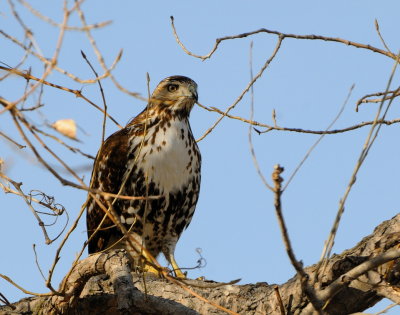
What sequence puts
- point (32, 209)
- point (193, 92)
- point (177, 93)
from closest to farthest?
point (32, 209) < point (193, 92) < point (177, 93)

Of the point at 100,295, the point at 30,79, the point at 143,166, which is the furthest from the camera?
the point at 143,166

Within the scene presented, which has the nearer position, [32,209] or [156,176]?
[32,209]

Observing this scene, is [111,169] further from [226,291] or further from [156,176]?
[226,291]

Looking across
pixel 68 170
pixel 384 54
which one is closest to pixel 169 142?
pixel 384 54

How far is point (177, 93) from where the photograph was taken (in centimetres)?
634

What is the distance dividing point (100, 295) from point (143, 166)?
A: 1438 millimetres

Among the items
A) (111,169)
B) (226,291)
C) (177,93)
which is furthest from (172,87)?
(226,291)

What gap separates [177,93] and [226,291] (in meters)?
2.26

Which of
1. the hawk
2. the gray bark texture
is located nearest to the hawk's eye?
the hawk

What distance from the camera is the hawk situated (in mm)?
5750

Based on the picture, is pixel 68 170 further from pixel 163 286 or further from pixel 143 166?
pixel 143 166

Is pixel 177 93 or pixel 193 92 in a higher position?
pixel 177 93

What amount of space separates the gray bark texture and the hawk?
1.14 metres

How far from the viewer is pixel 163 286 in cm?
459
